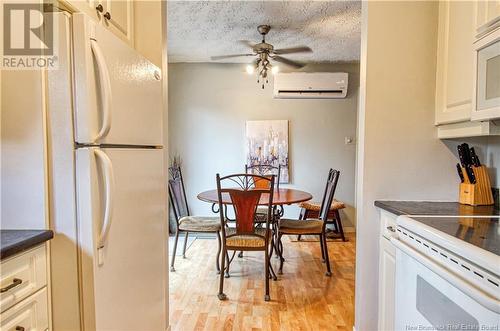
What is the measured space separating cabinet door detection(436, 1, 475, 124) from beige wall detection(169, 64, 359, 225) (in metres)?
2.54

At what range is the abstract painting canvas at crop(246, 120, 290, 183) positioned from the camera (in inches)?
168

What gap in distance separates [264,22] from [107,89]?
2.26m

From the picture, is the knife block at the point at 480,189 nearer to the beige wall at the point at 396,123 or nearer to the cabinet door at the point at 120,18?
the beige wall at the point at 396,123

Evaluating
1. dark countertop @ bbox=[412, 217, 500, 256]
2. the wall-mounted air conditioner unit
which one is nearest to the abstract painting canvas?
the wall-mounted air conditioner unit

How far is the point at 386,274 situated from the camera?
1.61 meters

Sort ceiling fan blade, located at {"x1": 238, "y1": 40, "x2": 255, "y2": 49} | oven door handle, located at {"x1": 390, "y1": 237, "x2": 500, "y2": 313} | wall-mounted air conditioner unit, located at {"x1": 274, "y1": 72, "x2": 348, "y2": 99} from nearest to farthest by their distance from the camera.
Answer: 1. oven door handle, located at {"x1": 390, "y1": 237, "x2": 500, "y2": 313}
2. ceiling fan blade, located at {"x1": 238, "y1": 40, "x2": 255, "y2": 49}
3. wall-mounted air conditioner unit, located at {"x1": 274, "y1": 72, "x2": 348, "y2": 99}

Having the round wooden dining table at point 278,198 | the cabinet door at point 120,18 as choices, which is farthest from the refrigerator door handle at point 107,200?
the round wooden dining table at point 278,198

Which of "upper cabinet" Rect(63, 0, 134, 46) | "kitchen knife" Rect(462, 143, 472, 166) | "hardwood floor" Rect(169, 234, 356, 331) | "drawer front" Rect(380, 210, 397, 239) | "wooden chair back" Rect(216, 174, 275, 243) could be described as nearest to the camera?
"upper cabinet" Rect(63, 0, 134, 46)

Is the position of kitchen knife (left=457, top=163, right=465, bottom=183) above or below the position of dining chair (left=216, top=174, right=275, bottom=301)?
above

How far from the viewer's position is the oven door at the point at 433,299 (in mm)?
880

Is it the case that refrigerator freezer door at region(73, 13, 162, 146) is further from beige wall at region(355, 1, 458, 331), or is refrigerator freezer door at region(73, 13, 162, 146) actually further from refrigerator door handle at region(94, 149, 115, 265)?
beige wall at region(355, 1, 458, 331)

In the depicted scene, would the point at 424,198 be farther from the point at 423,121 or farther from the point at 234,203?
the point at 234,203

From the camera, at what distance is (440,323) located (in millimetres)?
1062

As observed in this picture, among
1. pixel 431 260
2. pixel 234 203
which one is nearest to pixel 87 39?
pixel 431 260
